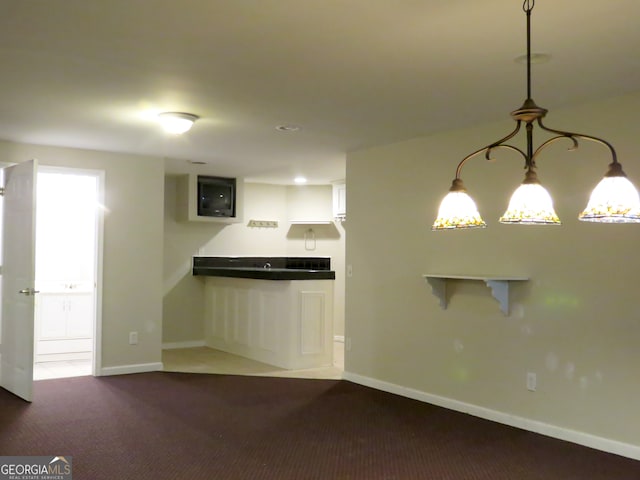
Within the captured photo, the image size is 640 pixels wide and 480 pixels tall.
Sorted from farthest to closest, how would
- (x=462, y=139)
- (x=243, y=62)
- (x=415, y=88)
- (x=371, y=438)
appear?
(x=462, y=139) → (x=371, y=438) → (x=415, y=88) → (x=243, y=62)

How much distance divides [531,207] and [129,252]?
5.00m

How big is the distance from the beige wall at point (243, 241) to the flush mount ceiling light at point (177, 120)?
3580 millimetres

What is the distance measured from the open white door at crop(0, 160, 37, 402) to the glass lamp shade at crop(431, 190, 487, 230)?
4.01 meters

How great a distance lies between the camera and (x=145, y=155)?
20.3 ft

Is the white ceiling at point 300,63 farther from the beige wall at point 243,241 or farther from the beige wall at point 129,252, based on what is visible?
the beige wall at point 243,241

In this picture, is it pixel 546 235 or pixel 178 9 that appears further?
pixel 546 235

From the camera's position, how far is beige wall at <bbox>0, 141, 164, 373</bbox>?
19.5 feet

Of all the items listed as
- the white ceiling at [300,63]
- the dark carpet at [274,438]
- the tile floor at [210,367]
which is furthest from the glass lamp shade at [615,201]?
the tile floor at [210,367]

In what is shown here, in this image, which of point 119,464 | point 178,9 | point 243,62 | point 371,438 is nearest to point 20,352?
point 119,464

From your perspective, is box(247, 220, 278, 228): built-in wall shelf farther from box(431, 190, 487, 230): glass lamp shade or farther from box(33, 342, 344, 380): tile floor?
box(431, 190, 487, 230): glass lamp shade

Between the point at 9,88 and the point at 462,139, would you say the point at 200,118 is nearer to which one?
the point at 9,88

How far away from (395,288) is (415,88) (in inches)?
85.7

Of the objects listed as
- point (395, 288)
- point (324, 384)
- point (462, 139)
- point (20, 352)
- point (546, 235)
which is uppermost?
point (462, 139)

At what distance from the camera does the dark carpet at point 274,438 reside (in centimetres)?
335
